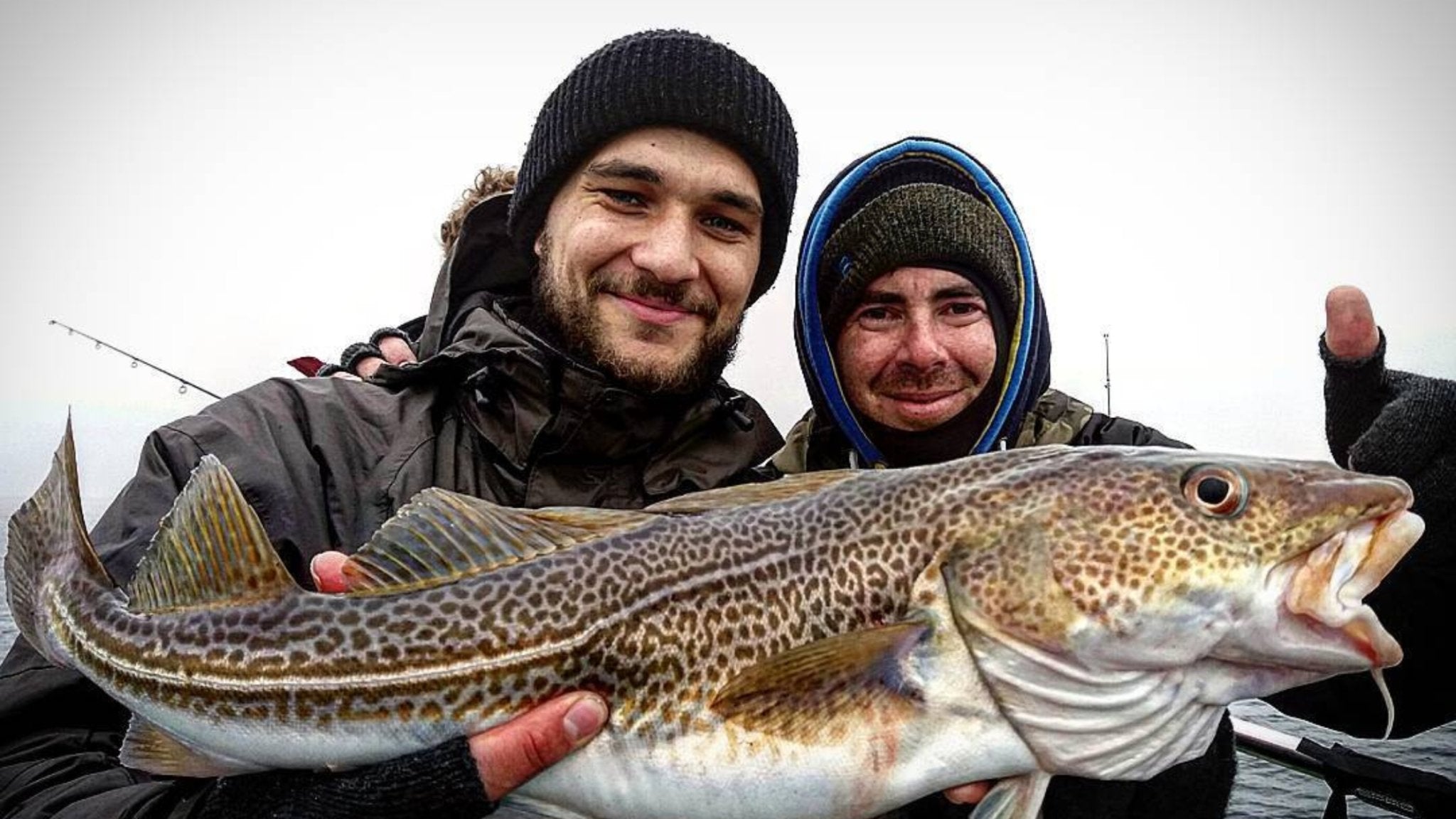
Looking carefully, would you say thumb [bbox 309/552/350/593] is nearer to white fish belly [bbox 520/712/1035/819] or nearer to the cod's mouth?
white fish belly [bbox 520/712/1035/819]

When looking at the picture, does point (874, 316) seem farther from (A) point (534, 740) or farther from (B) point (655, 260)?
(A) point (534, 740)

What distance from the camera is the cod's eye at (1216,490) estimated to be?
219cm

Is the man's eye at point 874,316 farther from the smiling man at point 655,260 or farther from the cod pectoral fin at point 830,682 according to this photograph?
the cod pectoral fin at point 830,682

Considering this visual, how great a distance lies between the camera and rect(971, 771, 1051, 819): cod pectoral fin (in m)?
2.22

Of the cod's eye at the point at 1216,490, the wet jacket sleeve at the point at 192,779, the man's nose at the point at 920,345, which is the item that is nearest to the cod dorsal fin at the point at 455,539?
the wet jacket sleeve at the point at 192,779

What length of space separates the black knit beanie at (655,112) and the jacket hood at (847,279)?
25cm

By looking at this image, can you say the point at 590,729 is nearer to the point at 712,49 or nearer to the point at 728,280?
the point at 728,280

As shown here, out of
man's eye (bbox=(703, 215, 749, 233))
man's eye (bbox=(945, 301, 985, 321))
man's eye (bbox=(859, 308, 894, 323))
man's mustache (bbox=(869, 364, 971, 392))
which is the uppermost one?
man's eye (bbox=(703, 215, 749, 233))

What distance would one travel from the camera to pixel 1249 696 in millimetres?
2127

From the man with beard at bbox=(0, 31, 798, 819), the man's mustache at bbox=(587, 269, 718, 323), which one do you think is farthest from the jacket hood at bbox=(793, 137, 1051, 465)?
the man's mustache at bbox=(587, 269, 718, 323)

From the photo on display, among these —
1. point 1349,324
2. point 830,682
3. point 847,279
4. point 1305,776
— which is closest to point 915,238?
point 847,279

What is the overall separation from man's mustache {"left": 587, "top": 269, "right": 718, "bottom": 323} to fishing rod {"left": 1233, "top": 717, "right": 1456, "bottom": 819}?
12.4 feet

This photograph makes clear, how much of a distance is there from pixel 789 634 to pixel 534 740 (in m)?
0.68

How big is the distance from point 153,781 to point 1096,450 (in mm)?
2890
